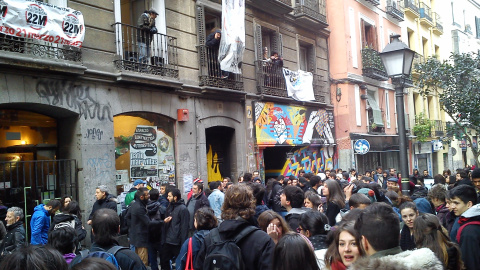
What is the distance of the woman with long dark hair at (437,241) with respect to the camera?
367 cm

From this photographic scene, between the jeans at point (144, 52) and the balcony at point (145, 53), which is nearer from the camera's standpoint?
the balcony at point (145, 53)

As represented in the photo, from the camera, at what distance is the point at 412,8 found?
86.5 feet

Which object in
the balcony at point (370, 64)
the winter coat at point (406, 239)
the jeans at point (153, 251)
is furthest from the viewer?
the balcony at point (370, 64)

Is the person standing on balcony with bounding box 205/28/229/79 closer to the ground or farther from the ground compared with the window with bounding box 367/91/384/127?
farther from the ground

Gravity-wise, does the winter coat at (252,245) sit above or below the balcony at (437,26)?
below

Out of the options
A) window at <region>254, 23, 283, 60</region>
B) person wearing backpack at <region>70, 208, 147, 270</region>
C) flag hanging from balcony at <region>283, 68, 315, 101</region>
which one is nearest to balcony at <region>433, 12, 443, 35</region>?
flag hanging from balcony at <region>283, 68, 315, 101</region>

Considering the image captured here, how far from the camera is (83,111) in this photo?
10.4m

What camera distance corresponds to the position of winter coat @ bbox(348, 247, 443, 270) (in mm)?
1952

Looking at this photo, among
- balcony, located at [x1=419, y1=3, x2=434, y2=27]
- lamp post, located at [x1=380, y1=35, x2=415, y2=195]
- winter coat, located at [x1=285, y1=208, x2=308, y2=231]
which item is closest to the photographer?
winter coat, located at [x1=285, y1=208, x2=308, y2=231]

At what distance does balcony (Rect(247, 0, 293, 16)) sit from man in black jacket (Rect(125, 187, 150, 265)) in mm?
9576

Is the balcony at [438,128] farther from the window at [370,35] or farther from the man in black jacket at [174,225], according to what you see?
the man in black jacket at [174,225]

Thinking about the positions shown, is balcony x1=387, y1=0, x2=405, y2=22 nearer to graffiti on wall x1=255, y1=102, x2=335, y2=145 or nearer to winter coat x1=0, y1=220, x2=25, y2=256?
graffiti on wall x1=255, y1=102, x2=335, y2=145

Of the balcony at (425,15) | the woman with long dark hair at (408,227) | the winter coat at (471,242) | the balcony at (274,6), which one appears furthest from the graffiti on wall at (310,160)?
the balcony at (425,15)

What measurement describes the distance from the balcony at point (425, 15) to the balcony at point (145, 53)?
2087 cm
